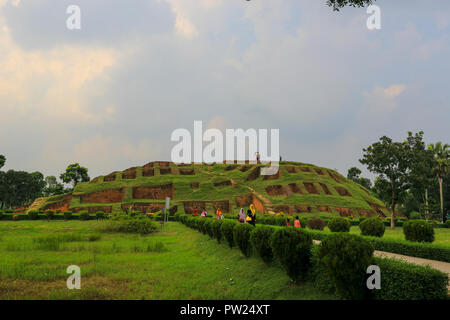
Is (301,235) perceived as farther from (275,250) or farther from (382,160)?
(382,160)

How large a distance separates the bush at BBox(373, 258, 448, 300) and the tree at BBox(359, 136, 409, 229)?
108 ft

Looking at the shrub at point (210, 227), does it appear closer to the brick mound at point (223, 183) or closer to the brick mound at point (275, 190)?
the brick mound at point (275, 190)

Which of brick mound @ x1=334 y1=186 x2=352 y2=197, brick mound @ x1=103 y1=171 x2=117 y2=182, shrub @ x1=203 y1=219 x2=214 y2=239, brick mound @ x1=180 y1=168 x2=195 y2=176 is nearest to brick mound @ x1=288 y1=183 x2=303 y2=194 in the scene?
brick mound @ x1=334 y1=186 x2=352 y2=197

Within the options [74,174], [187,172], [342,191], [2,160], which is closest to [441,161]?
[342,191]

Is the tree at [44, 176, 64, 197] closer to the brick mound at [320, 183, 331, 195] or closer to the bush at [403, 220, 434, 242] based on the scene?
the brick mound at [320, 183, 331, 195]

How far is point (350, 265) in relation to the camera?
5082 millimetres

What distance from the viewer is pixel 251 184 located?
53.4 metres

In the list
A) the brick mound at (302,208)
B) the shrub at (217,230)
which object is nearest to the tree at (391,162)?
the brick mound at (302,208)

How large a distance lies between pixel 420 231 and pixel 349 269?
9.48 m

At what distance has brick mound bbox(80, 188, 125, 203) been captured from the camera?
47.7m

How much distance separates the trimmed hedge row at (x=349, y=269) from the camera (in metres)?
4.51

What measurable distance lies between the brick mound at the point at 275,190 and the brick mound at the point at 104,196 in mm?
24791

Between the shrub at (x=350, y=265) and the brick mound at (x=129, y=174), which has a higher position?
the brick mound at (x=129, y=174)
